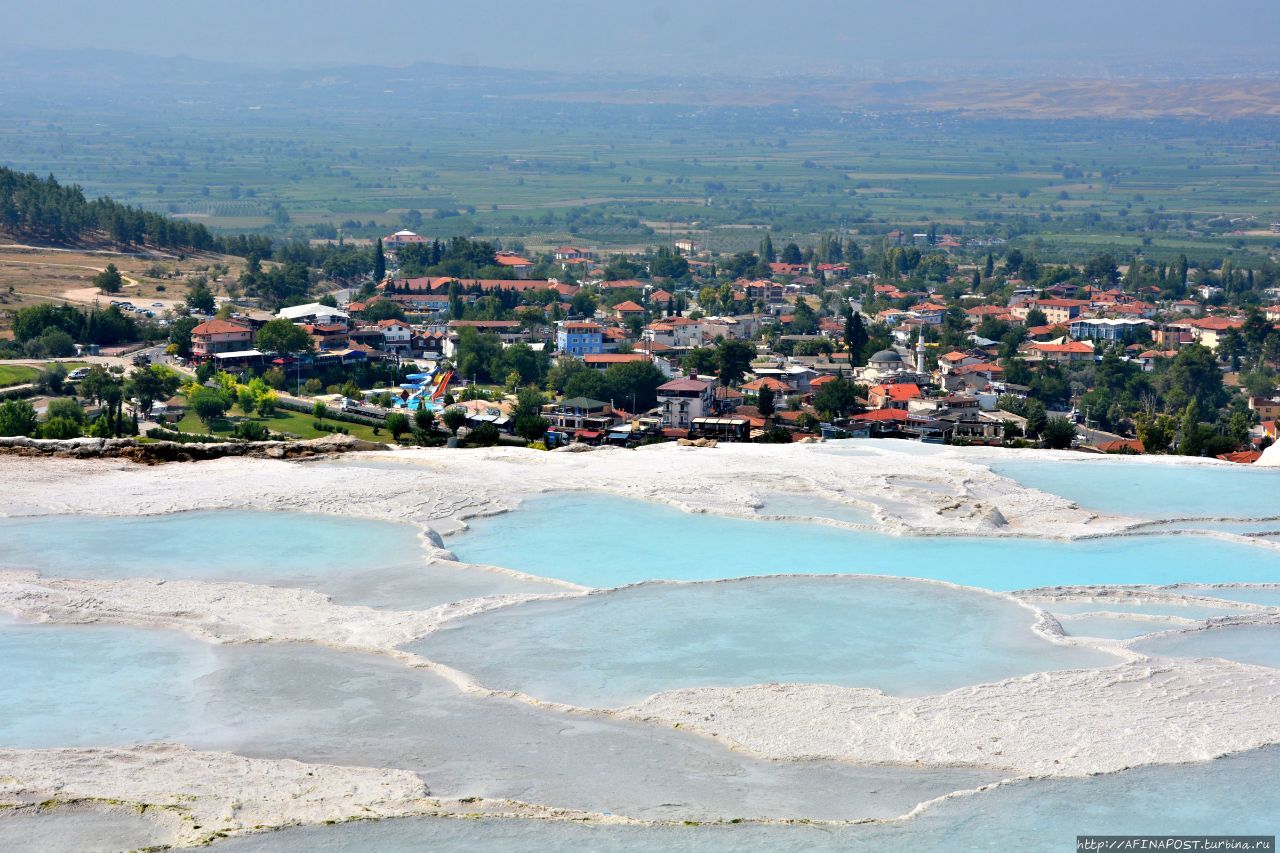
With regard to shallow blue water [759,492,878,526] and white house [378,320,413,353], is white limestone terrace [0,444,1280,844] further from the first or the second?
white house [378,320,413,353]

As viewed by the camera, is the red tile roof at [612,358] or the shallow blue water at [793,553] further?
the red tile roof at [612,358]

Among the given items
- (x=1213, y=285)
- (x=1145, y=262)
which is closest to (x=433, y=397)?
(x=1213, y=285)

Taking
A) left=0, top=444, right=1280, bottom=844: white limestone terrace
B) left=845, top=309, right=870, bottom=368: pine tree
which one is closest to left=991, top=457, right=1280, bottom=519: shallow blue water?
left=0, top=444, right=1280, bottom=844: white limestone terrace


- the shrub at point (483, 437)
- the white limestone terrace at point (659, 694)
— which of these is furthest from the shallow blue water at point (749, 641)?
the shrub at point (483, 437)

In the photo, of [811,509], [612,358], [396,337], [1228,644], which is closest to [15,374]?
[396,337]

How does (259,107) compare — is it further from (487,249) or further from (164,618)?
(164,618)

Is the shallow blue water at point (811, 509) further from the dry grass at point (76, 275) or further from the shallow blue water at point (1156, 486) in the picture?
the dry grass at point (76, 275)
